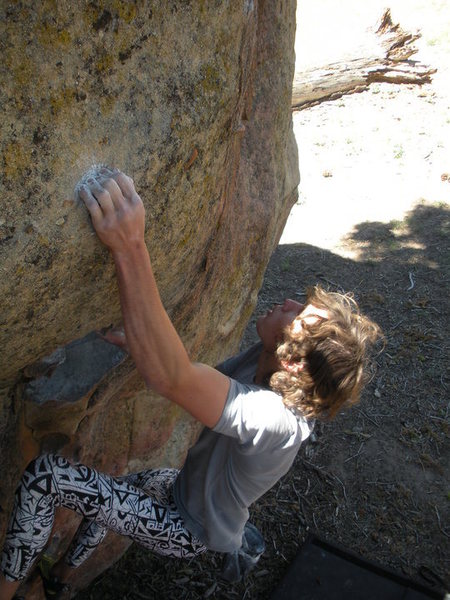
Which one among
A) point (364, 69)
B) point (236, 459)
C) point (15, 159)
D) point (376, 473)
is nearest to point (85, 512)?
point (236, 459)

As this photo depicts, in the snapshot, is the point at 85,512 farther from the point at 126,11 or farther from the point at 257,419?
the point at 126,11

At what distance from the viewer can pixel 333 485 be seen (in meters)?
4.52

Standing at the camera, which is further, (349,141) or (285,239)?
(349,141)

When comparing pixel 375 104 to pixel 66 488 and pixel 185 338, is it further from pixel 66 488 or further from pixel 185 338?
pixel 66 488

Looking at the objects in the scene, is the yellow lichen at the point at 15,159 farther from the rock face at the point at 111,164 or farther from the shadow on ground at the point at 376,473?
the shadow on ground at the point at 376,473

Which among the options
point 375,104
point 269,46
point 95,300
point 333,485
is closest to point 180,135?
point 95,300

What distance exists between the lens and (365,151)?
880 cm

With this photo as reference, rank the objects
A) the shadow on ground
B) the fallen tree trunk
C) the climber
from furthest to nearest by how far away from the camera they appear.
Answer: the fallen tree trunk, the shadow on ground, the climber

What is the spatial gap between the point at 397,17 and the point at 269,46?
36.2 feet

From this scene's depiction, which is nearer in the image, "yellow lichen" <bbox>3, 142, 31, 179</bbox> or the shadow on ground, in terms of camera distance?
"yellow lichen" <bbox>3, 142, 31, 179</bbox>

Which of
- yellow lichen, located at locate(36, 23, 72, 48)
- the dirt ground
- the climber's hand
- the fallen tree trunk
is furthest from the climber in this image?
the fallen tree trunk

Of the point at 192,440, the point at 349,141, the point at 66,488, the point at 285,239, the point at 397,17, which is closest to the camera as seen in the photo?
the point at 66,488

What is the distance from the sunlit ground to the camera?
7.55m

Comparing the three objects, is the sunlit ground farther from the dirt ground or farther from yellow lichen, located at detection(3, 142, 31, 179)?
yellow lichen, located at detection(3, 142, 31, 179)
